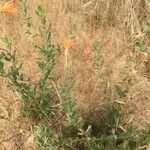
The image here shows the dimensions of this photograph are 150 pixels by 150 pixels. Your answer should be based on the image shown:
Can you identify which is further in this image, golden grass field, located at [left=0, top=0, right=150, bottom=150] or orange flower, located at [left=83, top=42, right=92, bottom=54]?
orange flower, located at [left=83, top=42, right=92, bottom=54]

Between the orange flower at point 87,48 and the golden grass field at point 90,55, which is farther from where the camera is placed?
the orange flower at point 87,48

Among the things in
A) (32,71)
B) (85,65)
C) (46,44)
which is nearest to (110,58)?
(85,65)

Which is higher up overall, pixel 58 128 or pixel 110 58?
pixel 110 58

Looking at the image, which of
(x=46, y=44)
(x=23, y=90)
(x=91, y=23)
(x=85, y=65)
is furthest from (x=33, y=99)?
(x=91, y=23)

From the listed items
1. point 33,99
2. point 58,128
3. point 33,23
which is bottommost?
point 58,128

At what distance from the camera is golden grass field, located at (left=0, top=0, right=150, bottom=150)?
279 cm

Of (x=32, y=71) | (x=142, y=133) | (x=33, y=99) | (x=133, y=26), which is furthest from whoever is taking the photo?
(x=133, y=26)

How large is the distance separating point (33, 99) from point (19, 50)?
2.45 ft

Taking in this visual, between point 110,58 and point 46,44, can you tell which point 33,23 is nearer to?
point 110,58

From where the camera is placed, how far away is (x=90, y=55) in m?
3.25

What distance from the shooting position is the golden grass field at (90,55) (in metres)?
2.79

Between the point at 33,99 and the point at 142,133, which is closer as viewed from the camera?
the point at 142,133

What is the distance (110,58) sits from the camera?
3291mm

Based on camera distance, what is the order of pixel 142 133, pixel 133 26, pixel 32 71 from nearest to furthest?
pixel 142 133 < pixel 32 71 < pixel 133 26
